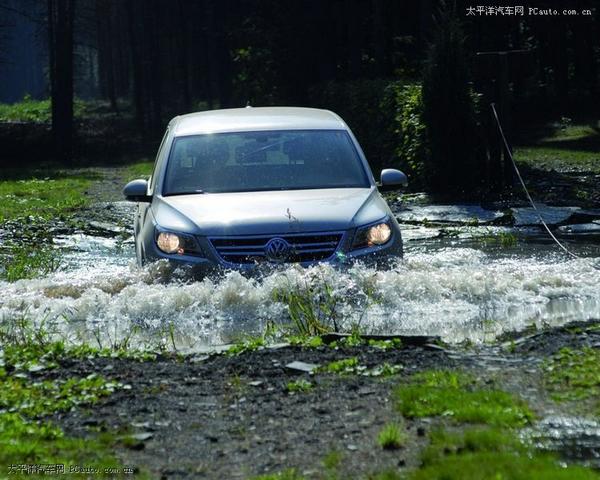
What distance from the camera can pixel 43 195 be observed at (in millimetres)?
25922

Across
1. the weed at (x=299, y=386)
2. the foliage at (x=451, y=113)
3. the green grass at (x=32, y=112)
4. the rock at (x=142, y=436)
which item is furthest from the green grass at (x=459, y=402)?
the green grass at (x=32, y=112)

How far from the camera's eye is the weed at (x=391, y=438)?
566cm

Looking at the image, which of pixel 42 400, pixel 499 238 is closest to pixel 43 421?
pixel 42 400

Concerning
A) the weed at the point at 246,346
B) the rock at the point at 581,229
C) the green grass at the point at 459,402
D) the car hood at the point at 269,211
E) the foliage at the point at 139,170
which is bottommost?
the foliage at the point at 139,170

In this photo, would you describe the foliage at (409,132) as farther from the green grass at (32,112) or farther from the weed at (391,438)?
the green grass at (32,112)

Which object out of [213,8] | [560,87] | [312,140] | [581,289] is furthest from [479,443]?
[213,8]

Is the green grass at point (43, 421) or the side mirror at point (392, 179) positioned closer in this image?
the green grass at point (43, 421)

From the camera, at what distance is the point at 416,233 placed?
16.4 m

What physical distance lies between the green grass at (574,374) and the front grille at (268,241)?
2874 mm

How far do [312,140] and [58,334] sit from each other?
11.3 feet

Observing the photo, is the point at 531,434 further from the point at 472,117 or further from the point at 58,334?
the point at 472,117

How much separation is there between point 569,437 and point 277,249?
4.59 metres

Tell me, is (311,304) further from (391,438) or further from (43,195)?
(43,195)

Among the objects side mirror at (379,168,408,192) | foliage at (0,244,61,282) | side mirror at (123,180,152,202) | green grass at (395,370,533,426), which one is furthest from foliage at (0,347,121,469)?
foliage at (0,244,61,282)
